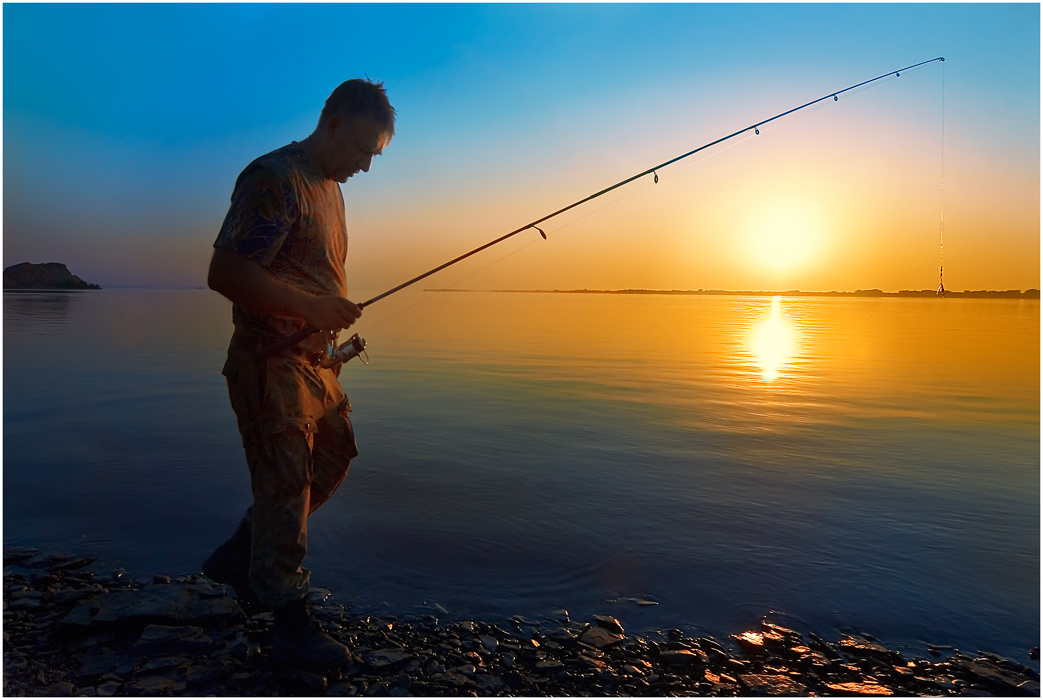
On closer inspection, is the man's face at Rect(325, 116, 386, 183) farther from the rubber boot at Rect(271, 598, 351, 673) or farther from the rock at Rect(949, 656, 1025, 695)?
the rock at Rect(949, 656, 1025, 695)

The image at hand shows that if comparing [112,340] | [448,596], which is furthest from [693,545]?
[112,340]

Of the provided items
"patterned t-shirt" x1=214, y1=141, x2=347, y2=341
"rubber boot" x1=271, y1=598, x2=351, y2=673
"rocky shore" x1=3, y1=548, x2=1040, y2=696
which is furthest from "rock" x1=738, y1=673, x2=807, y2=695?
"patterned t-shirt" x1=214, y1=141, x2=347, y2=341

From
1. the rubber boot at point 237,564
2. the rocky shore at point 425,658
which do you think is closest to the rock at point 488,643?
the rocky shore at point 425,658

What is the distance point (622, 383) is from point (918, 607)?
29.0ft

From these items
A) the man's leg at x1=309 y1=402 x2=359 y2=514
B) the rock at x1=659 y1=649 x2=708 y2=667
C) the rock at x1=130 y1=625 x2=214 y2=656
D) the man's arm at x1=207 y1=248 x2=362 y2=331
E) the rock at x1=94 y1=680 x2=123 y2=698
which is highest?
the man's arm at x1=207 y1=248 x2=362 y2=331

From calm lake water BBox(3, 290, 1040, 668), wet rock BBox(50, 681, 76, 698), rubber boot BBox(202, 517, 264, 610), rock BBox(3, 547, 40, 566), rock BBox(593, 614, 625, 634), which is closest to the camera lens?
wet rock BBox(50, 681, 76, 698)

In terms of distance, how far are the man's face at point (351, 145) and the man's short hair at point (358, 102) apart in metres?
0.03

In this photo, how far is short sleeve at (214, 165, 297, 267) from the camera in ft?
10.7

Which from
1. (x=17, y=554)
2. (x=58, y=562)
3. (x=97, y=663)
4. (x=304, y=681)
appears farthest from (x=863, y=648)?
(x=17, y=554)

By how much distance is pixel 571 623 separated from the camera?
12.7ft

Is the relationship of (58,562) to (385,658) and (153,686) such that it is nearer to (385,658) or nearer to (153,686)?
(153,686)

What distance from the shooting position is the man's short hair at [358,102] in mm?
3494

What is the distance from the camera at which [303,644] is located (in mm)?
3350

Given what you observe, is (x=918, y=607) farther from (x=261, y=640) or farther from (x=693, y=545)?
(x=261, y=640)
